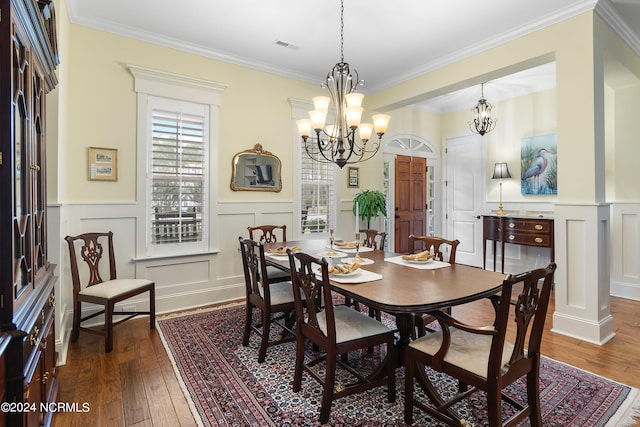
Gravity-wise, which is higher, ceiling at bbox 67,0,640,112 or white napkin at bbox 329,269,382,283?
ceiling at bbox 67,0,640,112

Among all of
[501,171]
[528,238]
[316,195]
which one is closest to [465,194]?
[501,171]

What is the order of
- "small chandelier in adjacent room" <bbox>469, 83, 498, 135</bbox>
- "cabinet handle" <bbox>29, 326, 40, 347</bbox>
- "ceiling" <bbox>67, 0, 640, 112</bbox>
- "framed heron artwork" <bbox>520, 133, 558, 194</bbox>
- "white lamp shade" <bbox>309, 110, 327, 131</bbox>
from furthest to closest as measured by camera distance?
1. "small chandelier in adjacent room" <bbox>469, 83, 498, 135</bbox>
2. "framed heron artwork" <bbox>520, 133, 558, 194</bbox>
3. "ceiling" <bbox>67, 0, 640, 112</bbox>
4. "white lamp shade" <bbox>309, 110, 327, 131</bbox>
5. "cabinet handle" <bbox>29, 326, 40, 347</bbox>

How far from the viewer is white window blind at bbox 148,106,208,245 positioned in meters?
3.65

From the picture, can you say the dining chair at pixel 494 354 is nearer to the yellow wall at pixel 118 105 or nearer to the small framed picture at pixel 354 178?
the yellow wall at pixel 118 105

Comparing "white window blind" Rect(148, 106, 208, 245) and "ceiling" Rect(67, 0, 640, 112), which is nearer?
"ceiling" Rect(67, 0, 640, 112)

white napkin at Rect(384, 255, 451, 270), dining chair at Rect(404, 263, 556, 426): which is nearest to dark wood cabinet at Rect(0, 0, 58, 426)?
dining chair at Rect(404, 263, 556, 426)

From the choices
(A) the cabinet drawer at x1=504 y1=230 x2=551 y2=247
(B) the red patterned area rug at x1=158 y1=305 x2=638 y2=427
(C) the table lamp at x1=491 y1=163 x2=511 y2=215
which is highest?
(C) the table lamp at x1=491 y1=163 x2=511 y2=215

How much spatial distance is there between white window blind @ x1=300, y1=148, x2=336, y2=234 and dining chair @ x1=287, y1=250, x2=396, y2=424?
2.58 meters

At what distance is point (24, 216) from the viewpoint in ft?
4.75

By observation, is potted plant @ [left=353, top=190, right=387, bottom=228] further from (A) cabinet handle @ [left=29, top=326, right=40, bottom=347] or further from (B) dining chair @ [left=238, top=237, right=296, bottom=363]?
(A) cabinet handle @ [left=29, top=326, right=40, bottom=347]

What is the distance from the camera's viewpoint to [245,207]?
4242mm

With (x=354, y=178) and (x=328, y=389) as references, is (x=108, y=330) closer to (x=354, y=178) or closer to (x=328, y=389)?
(x=328, y=389)

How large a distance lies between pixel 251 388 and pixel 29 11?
2.29m

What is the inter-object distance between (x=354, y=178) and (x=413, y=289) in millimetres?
3558
